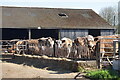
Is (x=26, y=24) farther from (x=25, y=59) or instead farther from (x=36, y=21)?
(x=25, y=59)

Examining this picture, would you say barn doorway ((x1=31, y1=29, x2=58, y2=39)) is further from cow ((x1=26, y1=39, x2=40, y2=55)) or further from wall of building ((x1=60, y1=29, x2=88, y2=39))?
cow ((x1=26, y1=39, x2=40, y2=55))

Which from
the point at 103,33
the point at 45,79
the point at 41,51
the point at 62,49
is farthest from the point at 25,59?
the point at 103,33

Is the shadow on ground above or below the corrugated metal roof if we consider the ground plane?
below

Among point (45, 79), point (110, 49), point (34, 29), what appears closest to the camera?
point (45, 79)

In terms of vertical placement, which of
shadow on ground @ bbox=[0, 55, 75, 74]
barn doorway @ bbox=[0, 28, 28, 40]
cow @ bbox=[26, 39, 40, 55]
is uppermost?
barn doorway @ bbox=[0, 28, 28, 40]

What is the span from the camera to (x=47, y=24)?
136 feet

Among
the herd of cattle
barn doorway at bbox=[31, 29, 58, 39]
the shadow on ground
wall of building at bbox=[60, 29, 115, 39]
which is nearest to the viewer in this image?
the shadow on ground

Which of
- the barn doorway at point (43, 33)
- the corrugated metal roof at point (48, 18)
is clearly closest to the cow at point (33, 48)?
the corrugated metal roof at point (48, 18)

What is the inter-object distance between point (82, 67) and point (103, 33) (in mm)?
29608

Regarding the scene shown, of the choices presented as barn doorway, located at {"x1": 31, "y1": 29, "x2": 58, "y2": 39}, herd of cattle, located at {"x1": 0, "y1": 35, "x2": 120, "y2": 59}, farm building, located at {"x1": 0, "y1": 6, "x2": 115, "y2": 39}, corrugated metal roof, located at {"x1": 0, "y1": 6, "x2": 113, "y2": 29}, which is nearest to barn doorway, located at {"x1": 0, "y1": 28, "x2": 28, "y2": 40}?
farm building, located at {"x1": 0, "y1": 6, "x2": 115, "y2": 39}

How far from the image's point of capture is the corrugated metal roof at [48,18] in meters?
41.1

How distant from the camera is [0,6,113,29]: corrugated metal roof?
4109cm

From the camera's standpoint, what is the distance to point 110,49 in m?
17.2

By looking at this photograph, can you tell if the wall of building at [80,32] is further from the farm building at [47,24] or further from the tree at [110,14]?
the tree at [110,14]
